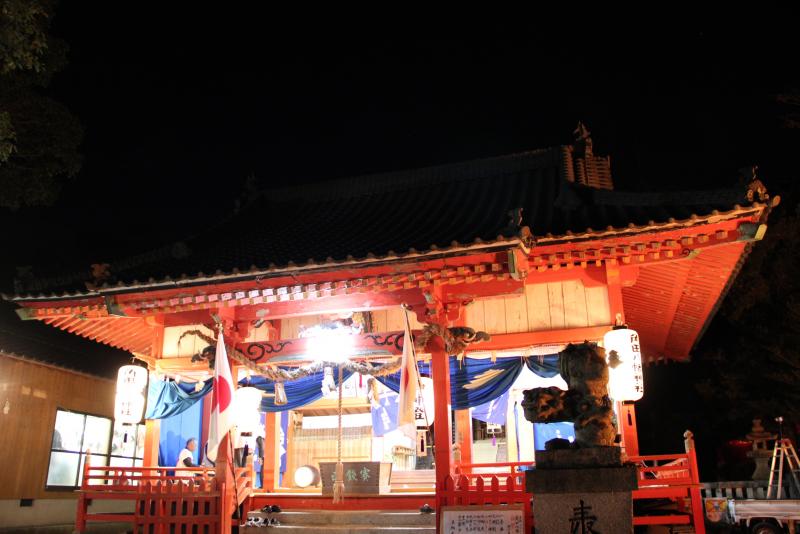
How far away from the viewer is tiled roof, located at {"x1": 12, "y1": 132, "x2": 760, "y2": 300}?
32.8 feet

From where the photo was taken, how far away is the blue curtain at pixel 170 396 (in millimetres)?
12939

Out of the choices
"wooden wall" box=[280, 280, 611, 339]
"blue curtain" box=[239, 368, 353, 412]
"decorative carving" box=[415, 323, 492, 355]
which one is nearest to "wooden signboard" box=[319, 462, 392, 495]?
"blue curtain" box=[239, 368, 353, 412]

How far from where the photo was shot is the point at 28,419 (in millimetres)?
15055

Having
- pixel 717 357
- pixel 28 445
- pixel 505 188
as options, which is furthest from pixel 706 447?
pixel 28 445

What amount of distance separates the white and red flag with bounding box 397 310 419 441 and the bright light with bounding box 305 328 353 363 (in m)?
1.26

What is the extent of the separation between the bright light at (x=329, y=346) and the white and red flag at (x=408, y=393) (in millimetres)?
1261

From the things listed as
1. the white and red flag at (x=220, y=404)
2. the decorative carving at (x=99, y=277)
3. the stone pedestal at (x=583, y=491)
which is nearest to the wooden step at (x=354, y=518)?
the white and red flag at (x=220, y=404)

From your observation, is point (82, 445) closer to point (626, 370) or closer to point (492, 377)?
point (492, 377)

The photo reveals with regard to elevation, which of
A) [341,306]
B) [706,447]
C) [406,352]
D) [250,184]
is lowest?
[706,447]

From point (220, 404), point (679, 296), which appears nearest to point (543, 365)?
point (679, 296)

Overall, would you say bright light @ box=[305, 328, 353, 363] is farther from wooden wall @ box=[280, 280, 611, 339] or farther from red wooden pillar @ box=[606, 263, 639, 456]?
red wooden pillar @ box=[606, 263, 639, 456]

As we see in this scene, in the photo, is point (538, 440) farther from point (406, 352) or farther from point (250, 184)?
point (250, 184)

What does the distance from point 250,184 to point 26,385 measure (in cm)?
729

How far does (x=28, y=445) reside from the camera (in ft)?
49.2
